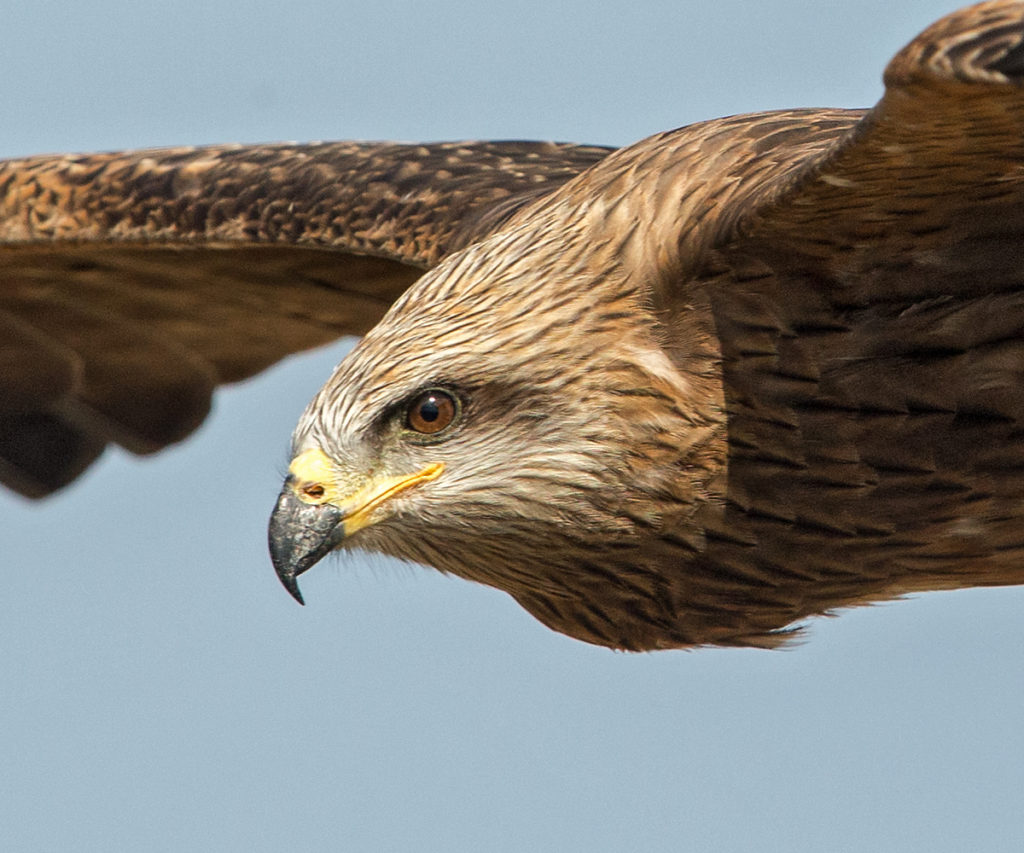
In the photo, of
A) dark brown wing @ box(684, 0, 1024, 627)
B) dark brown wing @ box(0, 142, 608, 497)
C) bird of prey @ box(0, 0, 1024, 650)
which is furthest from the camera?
dark brown wing @ box(0, 142, 608, 497)

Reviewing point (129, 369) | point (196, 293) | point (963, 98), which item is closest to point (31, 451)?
point (129, 369)

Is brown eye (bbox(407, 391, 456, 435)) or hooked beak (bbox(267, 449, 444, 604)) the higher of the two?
brown eye (bbox(407, 391, 456, 435))

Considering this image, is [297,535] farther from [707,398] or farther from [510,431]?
[707,398]

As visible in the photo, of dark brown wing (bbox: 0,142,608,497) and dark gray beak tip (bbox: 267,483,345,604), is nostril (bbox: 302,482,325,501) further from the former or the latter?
dark brown wing (bbox: 0,142,608,497)

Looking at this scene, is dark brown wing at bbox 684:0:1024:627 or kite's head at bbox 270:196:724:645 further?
kite's head at bbox 270:196:724:645

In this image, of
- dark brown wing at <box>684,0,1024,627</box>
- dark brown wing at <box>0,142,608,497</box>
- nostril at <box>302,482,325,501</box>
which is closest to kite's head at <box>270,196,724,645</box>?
nostril at <box>302,482,325,501</box>

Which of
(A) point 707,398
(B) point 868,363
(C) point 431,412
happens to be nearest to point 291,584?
(C) point 431,412

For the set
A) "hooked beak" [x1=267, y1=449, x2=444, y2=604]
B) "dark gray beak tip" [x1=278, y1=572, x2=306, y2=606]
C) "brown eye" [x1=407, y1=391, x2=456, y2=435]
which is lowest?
"dark gray beak tip" [x1=278, y1=572, x2=306, y2=606]
